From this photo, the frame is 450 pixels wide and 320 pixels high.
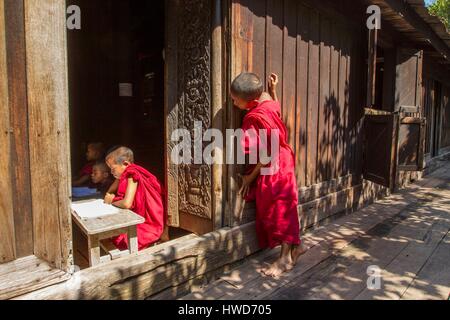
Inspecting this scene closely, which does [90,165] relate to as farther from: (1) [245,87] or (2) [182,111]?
(1) [245,87]

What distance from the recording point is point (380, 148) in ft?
16.7

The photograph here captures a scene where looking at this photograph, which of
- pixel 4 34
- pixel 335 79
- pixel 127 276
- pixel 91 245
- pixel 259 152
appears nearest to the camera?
pixel 4 34

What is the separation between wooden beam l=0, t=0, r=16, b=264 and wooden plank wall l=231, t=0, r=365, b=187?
1.68 metres

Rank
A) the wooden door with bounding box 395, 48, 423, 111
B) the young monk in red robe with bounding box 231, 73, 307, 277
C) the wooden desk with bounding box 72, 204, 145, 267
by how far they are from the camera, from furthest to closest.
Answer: the wooden door with bounding box 395, 48, 423, 111
the young monk in red robe with bounding box 231, 73, 307, 277
the wooden desk with bounding box 72, 204, 145, 267

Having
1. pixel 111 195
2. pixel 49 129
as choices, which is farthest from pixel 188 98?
pixel 49 129

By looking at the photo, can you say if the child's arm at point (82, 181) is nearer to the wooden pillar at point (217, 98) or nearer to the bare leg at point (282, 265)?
the wooden pillar at point (217, 98)

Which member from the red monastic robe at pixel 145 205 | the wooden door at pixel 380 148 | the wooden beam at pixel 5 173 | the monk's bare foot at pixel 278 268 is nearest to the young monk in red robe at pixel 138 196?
the red monastic robe at pixel 145 205

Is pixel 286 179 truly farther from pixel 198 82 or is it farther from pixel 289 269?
pixel 198 82

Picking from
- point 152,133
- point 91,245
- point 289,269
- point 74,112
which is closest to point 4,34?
point 91,245

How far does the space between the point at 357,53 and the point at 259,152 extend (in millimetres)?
3023

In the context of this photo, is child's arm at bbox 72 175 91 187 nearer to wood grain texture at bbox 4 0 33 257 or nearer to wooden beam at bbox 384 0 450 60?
wood grain texture at bbox 4 0 33 257

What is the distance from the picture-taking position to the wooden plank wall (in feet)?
10.4

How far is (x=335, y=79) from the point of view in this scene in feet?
15.1

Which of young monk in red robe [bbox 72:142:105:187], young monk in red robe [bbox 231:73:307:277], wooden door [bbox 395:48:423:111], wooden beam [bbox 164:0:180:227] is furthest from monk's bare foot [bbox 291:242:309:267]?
wooden door [bbox 395:48:423:111]
